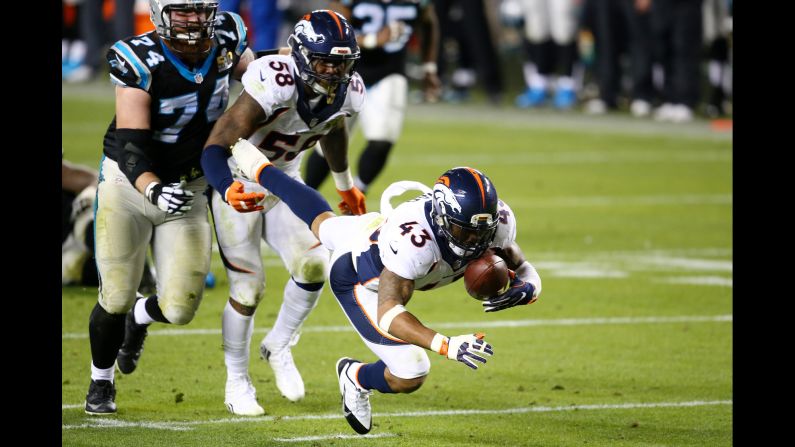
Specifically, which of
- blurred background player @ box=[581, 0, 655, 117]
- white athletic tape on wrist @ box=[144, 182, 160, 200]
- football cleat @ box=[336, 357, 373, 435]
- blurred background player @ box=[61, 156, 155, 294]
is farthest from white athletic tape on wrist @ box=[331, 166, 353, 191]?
blurred background player @ box=[581, 0, 655, 117]

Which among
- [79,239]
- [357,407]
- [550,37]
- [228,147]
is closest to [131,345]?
[228,147]

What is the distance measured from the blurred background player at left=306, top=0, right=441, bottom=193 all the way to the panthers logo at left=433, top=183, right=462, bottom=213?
4.31m

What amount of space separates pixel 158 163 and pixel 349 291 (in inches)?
39.1

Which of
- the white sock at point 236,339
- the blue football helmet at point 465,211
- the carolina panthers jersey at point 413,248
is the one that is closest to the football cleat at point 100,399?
the white sock at point 236,339

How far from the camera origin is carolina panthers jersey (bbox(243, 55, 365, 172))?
5.43m

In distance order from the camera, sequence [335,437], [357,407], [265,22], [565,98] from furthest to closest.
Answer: [565,98]
[265,22]
[335,437]
[357,407]

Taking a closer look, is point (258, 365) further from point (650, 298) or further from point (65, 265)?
point (650, 298)

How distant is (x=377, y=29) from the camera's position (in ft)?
31.3

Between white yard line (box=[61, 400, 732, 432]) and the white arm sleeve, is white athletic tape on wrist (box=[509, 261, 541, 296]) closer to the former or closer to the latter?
the white arm sleeve

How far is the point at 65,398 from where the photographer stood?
5691mm

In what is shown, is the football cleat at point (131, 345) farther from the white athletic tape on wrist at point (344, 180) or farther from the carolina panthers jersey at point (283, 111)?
the white athletic tape on wrist at point (344, 180)

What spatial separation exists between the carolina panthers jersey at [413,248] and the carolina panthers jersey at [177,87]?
90cm

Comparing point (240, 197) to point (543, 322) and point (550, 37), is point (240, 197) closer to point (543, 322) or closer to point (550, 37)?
point (543, 322)
